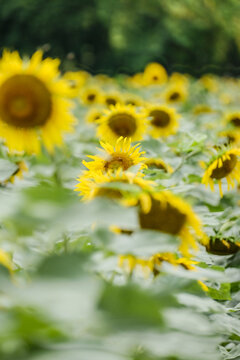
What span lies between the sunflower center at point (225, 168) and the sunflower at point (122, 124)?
0.46m

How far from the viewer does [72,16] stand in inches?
524

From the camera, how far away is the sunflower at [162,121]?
2219mm

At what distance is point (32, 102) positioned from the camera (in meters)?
1.09

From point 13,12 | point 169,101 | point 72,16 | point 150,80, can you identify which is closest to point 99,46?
point 72,16

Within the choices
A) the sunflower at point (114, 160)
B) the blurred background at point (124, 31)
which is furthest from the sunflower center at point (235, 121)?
the blurred background at point (124, 31)

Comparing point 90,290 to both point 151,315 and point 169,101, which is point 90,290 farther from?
point 169,101

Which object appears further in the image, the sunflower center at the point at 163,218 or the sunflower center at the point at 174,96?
the sunflower center at the point at 174,96

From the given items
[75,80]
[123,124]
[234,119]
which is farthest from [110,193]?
[75,80]

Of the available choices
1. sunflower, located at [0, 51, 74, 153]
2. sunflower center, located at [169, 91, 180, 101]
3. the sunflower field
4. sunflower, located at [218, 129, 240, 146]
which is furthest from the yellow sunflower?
sunflower center, located at [169, 91, 180, 101]

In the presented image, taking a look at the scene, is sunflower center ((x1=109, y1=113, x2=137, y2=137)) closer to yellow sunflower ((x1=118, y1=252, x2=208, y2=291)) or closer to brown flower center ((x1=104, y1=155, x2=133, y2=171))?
brown flower center ((x1=104, y1=155, x2=133, y2=171))

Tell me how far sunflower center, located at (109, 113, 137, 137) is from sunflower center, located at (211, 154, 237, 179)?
0.49 metres

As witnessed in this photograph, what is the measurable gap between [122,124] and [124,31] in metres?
10.9

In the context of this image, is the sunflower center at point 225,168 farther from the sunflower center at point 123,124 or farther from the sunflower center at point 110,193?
the sunflower center at point 110,193

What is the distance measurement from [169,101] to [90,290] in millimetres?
3215
